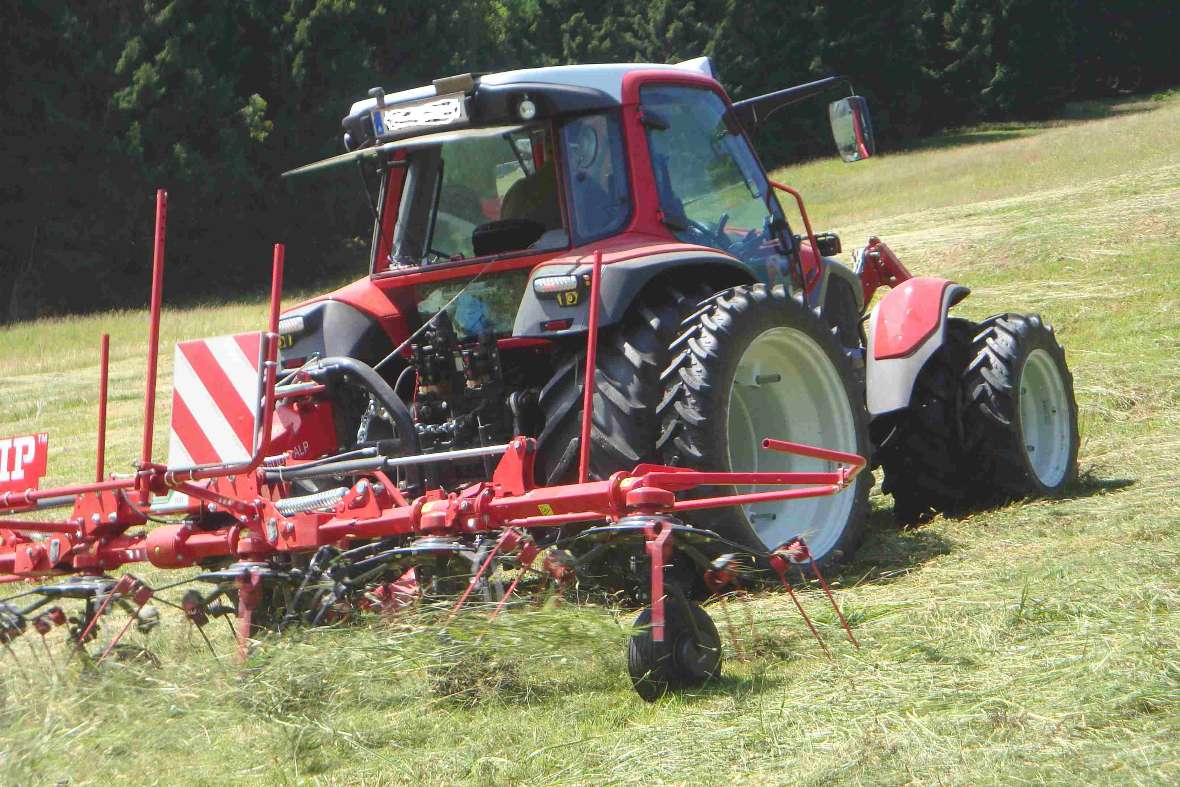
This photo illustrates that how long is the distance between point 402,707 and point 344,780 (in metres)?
0.44

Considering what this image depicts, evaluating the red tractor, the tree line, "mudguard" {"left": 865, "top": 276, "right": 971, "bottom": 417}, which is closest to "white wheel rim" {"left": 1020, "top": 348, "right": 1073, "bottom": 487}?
the red tractor

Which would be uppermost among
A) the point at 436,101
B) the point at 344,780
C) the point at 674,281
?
the point at 436,101

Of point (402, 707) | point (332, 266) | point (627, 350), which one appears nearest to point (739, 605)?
point (627, 350)

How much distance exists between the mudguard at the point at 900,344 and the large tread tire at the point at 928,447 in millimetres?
162

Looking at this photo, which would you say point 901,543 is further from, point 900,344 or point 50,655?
point 50,655

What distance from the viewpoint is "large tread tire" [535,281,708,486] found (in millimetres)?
5035

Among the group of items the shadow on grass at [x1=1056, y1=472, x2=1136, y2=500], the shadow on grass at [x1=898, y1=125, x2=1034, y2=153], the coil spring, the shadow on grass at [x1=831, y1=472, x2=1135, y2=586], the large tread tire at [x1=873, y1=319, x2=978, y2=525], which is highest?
the shadow on grass at [x1=898, y1=125, x2=1034, y2=153]

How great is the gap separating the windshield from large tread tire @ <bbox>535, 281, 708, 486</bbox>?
57 cm

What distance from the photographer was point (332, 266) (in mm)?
33875

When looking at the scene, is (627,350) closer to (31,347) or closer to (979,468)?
(979,468)

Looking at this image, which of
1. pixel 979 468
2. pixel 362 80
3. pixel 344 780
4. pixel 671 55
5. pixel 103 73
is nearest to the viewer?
pixel 344 780

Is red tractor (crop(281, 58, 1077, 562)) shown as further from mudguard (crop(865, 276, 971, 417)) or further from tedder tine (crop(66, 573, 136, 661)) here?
tedder tine (crop(66, 573, 136, 661))

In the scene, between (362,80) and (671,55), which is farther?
(671,55)

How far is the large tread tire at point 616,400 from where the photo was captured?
5035mm
